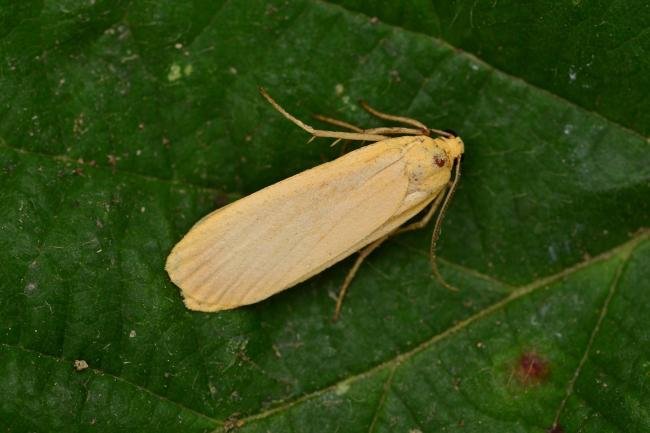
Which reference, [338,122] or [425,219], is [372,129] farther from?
[425,219]

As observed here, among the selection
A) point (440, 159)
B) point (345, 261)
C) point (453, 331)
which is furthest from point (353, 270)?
point (440, 159)

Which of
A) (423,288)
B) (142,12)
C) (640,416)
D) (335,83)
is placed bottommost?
(640,416)

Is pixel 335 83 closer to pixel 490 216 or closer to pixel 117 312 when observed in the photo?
pixel 490 216

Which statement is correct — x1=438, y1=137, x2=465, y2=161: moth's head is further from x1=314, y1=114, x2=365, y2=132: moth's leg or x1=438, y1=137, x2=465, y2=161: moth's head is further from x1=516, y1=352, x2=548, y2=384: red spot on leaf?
x1=516, y1=352, x2=548, y2=384: red spot on leaf

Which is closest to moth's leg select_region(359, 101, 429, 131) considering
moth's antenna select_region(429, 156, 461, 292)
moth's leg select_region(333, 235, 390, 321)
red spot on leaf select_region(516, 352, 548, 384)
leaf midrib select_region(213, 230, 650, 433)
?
moth's antenna select_region(429, 156, 461, 292)

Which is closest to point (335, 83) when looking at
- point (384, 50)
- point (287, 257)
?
point (384, 50)

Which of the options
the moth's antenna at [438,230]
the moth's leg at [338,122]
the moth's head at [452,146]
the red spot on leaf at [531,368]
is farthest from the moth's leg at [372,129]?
the red spot on leaf at [531,368]
